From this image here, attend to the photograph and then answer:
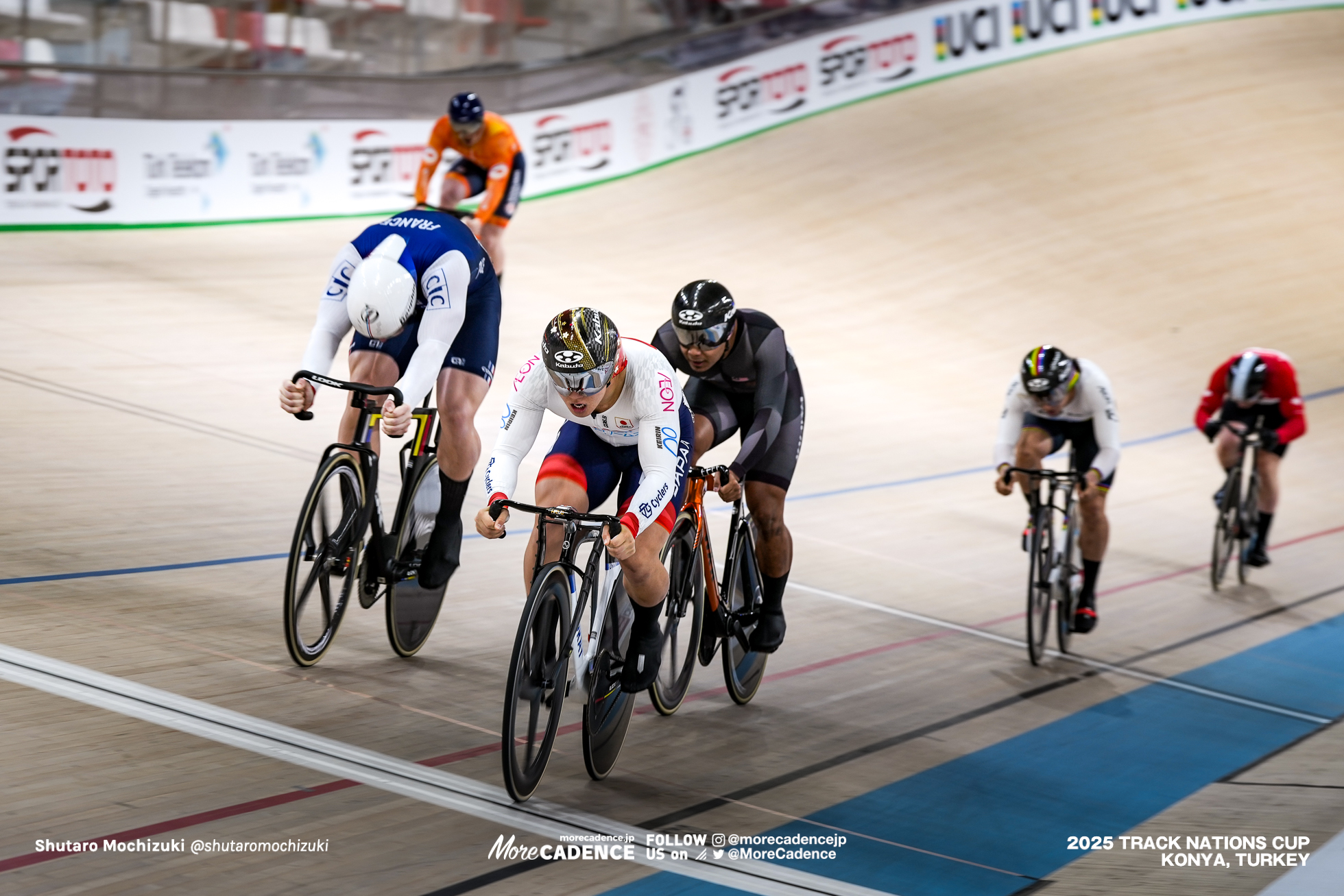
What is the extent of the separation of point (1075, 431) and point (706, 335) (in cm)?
247

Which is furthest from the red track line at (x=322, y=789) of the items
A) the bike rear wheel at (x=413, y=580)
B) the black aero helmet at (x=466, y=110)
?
the black aero helmet at (x=466, y=110)

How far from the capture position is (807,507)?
22.1 ft

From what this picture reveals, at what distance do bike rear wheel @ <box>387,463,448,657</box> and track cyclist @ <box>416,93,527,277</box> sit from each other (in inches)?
126

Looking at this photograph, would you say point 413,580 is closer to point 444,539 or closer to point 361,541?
point 444,539

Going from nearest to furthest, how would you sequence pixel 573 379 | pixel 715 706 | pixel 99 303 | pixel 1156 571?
1. pixel 573 379
2. pixel 715 706
3. pixel 1156 571
4. pixel 99 303

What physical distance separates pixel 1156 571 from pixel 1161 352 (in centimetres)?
492

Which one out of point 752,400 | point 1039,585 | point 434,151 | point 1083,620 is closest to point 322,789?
point 752,400

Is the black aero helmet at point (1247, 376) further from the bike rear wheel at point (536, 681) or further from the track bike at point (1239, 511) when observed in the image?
the bike rear wheel at point (536, 681)

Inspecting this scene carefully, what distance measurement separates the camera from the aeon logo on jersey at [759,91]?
14.5 m

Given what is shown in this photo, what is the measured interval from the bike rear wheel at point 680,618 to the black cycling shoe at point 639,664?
0.09 metres

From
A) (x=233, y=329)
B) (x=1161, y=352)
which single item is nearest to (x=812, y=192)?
(x=1161, y=352)

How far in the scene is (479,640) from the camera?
13.8ft

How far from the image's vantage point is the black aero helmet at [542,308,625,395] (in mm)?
2904

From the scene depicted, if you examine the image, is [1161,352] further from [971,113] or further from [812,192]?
[971,113]
